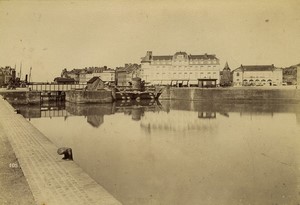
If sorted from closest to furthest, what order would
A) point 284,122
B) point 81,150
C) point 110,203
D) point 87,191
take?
point 110,203
point 87,191
point 81,150
point 284,122

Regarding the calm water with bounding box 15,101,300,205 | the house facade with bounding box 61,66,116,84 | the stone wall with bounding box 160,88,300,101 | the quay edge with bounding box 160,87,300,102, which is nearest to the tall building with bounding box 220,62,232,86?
the stone wall with bounding box 160,88,300,101

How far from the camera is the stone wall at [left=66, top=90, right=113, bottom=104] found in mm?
29156

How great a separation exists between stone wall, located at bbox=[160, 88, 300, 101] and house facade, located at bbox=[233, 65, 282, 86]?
23.5 m

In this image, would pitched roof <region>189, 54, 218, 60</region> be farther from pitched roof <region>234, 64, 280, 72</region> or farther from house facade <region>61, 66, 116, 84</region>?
house facade <region>61, 66, 116, 84</region>

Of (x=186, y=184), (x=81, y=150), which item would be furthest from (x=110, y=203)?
(x=81, y=150)

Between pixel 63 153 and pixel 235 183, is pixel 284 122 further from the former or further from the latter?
pixel 63 153

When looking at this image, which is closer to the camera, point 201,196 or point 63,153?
point 201,196

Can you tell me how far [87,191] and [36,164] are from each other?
1907 millimetres

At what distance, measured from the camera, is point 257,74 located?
58.0m

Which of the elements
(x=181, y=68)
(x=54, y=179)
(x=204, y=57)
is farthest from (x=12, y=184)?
(x=204, y=57)

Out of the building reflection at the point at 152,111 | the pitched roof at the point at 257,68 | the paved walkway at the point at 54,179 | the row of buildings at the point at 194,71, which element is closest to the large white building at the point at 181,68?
the row of buildings at the point at 194,71

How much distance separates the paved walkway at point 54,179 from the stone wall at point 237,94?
2577 centimetres

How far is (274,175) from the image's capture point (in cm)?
700

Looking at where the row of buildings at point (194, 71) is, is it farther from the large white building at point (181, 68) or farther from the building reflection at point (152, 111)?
the building reflection at point (152, 111)
